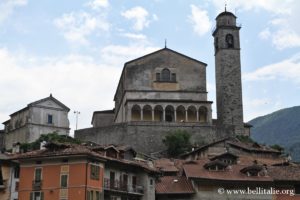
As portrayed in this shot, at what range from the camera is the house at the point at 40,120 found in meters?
95.6

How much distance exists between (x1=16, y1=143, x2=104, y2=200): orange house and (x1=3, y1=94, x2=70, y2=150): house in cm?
4686

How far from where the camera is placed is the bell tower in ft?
323

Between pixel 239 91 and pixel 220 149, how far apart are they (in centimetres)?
2877

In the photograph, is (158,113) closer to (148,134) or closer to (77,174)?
(148,134)

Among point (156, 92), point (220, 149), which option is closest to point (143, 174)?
point (220, 149)

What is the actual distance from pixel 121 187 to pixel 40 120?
48.6 meters

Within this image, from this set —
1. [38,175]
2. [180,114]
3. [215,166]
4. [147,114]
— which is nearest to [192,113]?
[180,114]

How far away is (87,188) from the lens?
4591 centimetres

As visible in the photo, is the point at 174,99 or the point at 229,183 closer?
the point at 229,183

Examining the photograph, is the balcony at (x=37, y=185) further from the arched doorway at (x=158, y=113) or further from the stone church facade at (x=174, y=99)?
the arched doorway at (x=158, y=113)

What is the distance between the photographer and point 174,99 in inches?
3738

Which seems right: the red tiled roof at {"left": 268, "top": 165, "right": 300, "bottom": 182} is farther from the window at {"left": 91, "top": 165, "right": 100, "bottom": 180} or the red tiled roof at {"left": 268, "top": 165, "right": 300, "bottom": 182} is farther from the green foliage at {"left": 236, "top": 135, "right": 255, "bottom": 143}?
the green foliage at {"left": 236, "top": 135, "right": 255, "bottom": 143}

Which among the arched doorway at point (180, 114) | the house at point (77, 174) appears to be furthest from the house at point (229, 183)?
the arched doorway at point (180, 114)

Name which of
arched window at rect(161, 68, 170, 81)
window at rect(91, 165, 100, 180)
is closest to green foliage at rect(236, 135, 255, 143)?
arched window at rect(161, 68, 170, 81)
